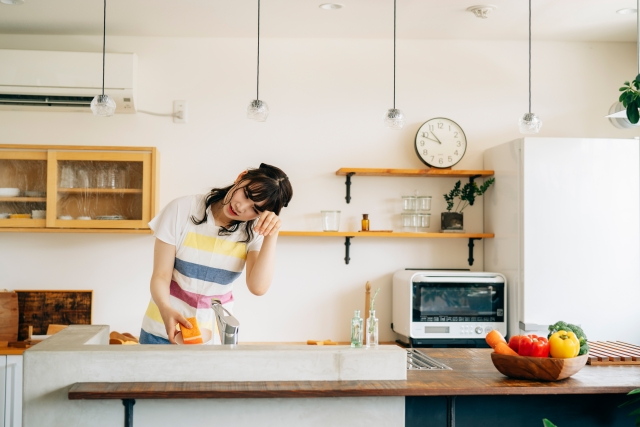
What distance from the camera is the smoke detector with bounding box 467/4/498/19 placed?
3.62 meters

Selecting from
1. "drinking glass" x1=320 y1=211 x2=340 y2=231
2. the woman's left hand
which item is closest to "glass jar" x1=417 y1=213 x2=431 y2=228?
"drinking glass" x1=320 y1=211 x2=340 y2=231

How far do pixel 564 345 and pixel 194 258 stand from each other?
51.9 inches

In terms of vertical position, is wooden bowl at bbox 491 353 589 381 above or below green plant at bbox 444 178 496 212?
below

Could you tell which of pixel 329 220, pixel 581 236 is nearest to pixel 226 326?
pixel 329 220

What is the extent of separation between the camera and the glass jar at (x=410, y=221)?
4.14 meters

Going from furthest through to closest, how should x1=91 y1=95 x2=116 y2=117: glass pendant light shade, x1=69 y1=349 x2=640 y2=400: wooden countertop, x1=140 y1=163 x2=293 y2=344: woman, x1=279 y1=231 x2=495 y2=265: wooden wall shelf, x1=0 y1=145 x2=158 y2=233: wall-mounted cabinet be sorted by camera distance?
1. x1=279 y1=231 x2=495 y2=265: wooden wall shelf
2. x1=0 y1=145 x2=158 y2=233: wall-mounted cabinet
3. x1=91 y1=95 x2=116 y2=117: glass pendant light shade
4. x1=140 y1=163 x2=293 y2=344: woman
5. x1=69 y1=349 x2=640 y2=400: wooden countertop

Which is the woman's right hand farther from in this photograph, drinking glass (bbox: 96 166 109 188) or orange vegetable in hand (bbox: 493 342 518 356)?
drinking glass (bbox: 96 166 109 188)

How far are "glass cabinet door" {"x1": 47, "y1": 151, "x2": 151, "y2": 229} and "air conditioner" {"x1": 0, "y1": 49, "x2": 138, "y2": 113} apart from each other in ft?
1.16

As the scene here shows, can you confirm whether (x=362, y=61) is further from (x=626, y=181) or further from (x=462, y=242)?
(x=626, y=181)

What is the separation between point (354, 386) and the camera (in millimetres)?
1959

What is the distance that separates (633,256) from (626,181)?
420 millimetres

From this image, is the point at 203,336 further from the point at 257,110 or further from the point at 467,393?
the point at 257,110

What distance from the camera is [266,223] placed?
2273 mm

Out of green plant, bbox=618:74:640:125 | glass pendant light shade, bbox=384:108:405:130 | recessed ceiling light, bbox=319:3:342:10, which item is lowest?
green plant, bbox=618:74:640:125
